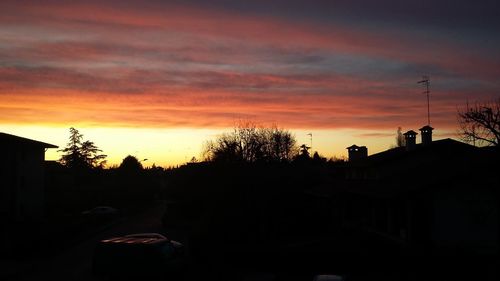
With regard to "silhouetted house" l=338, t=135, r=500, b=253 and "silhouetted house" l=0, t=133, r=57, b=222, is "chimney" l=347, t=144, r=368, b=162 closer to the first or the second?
"silhouetted house" l=338, t=135, r=500, b=253

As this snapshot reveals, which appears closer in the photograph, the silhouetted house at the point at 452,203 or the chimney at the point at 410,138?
the silhouetted house at the point at 452,203

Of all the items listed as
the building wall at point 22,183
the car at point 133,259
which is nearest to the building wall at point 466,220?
the car at point 133,259

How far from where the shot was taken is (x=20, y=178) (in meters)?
45.2

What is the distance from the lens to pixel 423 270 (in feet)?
62.7

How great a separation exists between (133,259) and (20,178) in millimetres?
31114

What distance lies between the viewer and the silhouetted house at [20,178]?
143 ft

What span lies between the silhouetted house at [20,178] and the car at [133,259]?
82.8ft

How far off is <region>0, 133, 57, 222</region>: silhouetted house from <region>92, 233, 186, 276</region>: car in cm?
2524

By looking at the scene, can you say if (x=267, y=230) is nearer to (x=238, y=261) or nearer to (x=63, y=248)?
(x=238, y=261)

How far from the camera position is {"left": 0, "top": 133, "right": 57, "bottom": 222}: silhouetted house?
43.5 metres

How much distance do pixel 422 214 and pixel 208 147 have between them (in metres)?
40.9

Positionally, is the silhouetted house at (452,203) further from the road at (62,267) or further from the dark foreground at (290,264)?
the road at (62,267)

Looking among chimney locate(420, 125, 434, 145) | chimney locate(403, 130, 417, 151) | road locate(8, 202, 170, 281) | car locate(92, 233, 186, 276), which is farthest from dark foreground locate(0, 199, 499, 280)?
chimney locate(420, 125, 434, 145)

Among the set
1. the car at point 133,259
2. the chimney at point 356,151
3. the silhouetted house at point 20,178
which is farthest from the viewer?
the chimney at point 356,151
